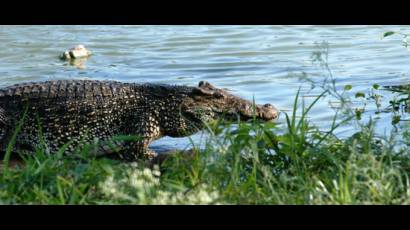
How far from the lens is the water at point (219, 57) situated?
1072 centimetres

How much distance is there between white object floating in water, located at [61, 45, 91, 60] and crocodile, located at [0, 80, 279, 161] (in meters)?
4.75

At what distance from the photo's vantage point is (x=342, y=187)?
4469 mm

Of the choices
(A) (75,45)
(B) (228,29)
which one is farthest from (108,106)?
(B) (228,29)

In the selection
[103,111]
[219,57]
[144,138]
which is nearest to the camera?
[144,138]

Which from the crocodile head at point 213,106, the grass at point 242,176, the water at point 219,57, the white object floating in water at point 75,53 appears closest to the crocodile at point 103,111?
the crocodile head at point 213,106

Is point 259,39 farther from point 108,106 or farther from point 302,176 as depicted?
point 302,176

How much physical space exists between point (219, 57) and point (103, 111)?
17.3 feet

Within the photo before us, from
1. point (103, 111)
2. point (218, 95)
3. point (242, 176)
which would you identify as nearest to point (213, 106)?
point (218, 95)

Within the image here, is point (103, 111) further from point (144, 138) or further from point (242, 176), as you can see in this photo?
point (242, 176)

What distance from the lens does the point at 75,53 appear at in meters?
12.7

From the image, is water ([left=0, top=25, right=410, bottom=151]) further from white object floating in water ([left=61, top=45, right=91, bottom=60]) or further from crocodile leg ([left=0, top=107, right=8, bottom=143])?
crocodile leg ([left=0, top=107, right=8, bottom=143])
